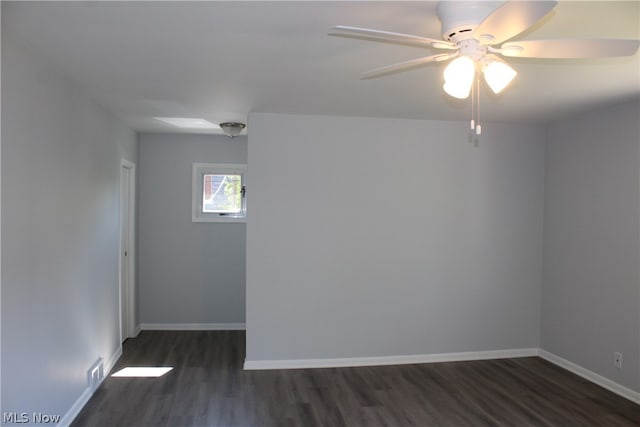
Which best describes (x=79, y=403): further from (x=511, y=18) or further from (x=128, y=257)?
(x=511, y=18)

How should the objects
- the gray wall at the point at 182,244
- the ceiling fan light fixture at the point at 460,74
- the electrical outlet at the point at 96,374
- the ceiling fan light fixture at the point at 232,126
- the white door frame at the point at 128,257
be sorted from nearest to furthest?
1. the ceiling fan light fixture at the point at 460,74
2. the electrical outlet at the point at 96,374
3. the ceiling fan light fixture at the point at 232,126
4. the white door frame at the point at 128,257
5. the gray wall at the point at 182,244

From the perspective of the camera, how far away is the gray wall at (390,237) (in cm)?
413

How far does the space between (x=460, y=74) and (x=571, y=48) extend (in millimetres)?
403

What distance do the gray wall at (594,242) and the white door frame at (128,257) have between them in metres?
4.45

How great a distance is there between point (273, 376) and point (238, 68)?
2654 millimetres

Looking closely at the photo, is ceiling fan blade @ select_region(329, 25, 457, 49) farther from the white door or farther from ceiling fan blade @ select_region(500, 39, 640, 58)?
the white door

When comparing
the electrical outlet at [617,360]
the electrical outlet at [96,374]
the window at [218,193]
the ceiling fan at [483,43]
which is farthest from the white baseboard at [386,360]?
the ceiling fan at [483,43]

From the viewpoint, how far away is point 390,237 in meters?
4.30

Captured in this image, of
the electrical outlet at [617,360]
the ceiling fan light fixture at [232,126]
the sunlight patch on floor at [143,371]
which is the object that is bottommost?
the sunlight patch on floor at [143,371]

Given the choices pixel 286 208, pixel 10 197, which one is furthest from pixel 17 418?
pixel 286 208

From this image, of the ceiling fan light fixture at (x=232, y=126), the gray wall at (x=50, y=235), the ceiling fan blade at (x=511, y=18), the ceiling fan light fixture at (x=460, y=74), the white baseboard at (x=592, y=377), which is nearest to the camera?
the ceiling fan blade at (x=511, y=18)

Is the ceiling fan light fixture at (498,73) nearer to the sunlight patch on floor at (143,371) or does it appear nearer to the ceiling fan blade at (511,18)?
the ceiling fan blade at (511,18)

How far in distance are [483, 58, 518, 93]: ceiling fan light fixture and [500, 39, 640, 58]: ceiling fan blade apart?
6cm

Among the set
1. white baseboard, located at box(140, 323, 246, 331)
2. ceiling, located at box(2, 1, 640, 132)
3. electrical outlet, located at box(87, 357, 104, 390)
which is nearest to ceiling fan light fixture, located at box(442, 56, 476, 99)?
ceiling, located at box(2, 1, 640, 132)
